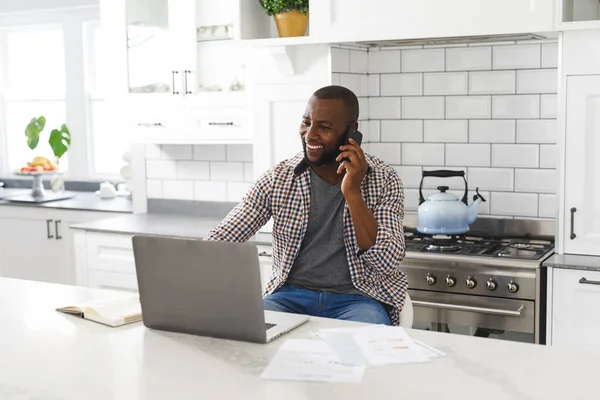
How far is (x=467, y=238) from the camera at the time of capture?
12.7 feet

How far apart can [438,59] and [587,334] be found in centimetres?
146

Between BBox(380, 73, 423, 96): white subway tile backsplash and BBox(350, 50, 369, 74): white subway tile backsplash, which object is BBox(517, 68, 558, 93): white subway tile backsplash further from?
BBox(350, 50, 369, 74): white subway tile backsplash

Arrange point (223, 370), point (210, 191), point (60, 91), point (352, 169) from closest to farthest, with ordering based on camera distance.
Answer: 1. point (223, 370)
2. point (352, 169)
3. point (210, 191)
4. point (60, 91)

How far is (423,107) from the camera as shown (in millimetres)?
4082

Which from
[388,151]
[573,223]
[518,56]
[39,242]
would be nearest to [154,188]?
[39,242]

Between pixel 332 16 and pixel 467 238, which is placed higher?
pixel 332 16

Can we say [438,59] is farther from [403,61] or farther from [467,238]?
[467,238]

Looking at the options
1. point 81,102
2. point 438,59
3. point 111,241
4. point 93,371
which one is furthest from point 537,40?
point 81,102

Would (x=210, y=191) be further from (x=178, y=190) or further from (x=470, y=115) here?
(x=470, y=115)

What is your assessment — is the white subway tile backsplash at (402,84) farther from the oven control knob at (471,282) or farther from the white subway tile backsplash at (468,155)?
the oven control knob at (471,282)

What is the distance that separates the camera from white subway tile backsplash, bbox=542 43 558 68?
3762mm

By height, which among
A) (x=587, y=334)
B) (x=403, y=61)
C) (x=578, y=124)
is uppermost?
(x=403, y=61)

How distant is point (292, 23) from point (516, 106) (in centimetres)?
109

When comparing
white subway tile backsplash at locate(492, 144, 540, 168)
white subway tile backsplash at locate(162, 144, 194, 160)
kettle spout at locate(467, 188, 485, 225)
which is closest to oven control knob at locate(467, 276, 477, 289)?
kettle spout at locate(467, 188, 485, 225)
